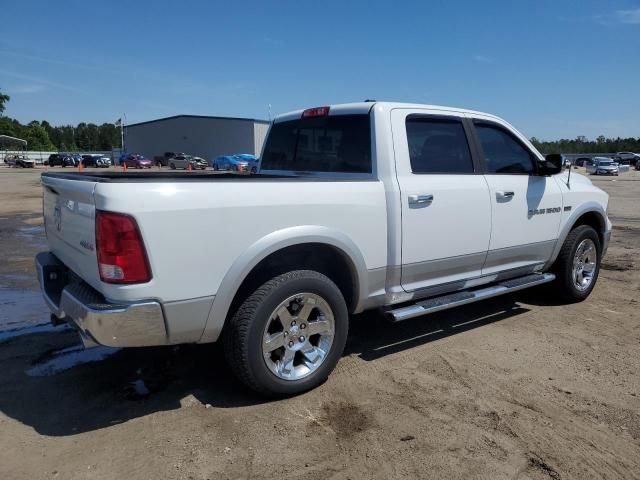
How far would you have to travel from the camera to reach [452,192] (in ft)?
13.5

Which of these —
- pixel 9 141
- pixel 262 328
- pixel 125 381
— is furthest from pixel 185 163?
pixel 262 328

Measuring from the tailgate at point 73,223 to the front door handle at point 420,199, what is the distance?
2.17m

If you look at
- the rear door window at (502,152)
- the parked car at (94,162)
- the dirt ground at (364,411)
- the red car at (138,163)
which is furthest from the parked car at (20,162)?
the rear door window at (502,152)

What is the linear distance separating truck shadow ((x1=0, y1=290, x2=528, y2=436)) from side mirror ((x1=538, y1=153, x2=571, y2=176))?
5.48ft

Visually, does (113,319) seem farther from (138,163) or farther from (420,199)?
(138,163)

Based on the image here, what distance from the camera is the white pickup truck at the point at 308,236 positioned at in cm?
279

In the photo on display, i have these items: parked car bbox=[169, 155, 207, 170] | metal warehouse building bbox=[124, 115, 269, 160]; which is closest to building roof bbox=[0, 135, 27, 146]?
metal warehouse building bbox=[124, 115, 269, 160]

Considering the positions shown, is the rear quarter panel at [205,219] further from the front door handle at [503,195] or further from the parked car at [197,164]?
the parked car at [197,164]

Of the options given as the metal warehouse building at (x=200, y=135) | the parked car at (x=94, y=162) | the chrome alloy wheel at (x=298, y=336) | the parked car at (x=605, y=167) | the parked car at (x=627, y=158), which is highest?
the metal warehouse building at (x=200, y=135)

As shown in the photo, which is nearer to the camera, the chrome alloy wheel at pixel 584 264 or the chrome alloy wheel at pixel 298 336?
the chrome alloy wheel at pixel 298 336

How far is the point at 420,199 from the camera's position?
3.87m

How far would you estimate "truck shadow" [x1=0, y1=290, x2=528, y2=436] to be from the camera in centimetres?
325

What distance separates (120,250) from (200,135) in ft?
231

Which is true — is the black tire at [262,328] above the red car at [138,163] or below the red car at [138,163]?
below
